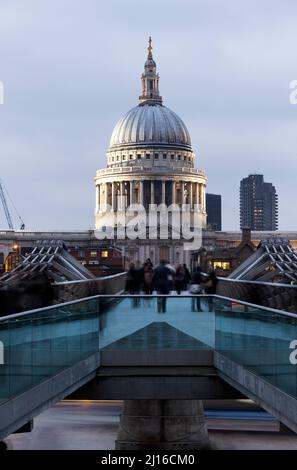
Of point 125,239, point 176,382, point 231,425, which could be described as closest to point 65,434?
point 231,425

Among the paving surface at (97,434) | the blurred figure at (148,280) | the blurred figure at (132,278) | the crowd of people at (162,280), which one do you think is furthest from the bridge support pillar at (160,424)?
the paving surface at (97,434)

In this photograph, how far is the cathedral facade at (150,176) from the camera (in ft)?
607

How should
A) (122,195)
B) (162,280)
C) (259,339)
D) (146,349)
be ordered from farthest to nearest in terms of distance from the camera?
(122,195), (162,280), (146,349), (259,339)

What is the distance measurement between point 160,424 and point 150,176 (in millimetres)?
150132

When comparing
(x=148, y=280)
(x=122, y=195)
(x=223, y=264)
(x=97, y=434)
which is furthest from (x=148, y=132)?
(x=148, y=280)

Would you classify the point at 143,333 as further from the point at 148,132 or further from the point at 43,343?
the point at 148,132

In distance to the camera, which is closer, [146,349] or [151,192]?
[146,349]

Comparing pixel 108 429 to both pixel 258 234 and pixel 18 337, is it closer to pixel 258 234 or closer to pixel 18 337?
pixel 18 337

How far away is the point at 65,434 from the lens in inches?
2085

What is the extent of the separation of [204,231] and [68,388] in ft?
555

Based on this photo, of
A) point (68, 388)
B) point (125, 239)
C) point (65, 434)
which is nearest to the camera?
point (68, 388)

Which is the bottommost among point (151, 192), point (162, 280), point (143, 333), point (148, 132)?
point (143, 333)

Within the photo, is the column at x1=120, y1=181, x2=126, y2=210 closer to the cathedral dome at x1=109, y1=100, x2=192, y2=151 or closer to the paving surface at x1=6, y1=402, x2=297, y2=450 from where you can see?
the cathedral dome at x1=109, y1=100, x2=192, y2=151

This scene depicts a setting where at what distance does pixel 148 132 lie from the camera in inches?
7628
